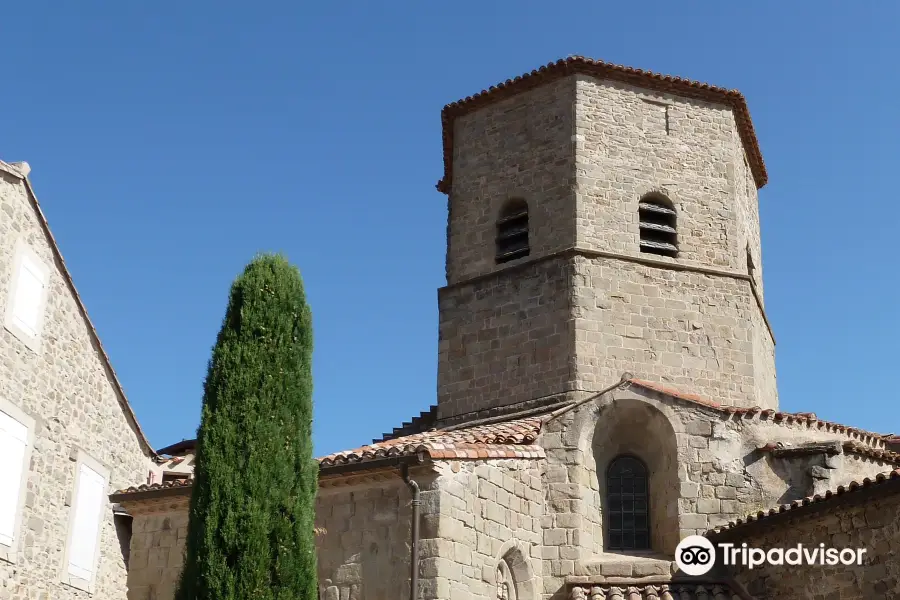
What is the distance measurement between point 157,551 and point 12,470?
2.66m

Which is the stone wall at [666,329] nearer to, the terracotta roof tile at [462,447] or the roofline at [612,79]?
the terracotta roof tile at [462,447]

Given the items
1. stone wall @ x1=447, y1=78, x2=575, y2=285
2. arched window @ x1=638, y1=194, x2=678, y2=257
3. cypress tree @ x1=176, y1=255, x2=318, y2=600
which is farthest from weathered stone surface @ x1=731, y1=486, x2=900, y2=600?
stone wall @ x1=447, y1=78, x2=575, y2=285

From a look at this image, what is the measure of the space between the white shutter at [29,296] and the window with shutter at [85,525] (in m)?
Result: 2.19

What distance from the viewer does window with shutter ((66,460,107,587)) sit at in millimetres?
14234

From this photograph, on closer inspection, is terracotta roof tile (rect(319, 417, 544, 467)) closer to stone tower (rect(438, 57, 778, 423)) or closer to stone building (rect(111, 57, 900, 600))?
stone building (rect(111, 57, 900, 600))

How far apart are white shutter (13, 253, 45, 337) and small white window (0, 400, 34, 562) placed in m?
1.11

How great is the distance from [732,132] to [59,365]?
39.6ft

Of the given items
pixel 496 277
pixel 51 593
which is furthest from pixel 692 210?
pixel 51 593

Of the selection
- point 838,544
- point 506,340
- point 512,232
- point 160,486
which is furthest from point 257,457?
point 512,232

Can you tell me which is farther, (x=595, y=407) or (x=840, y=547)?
(x=595, y=407)

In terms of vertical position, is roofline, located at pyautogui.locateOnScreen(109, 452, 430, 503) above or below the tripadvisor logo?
above

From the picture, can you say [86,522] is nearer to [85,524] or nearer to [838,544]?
[85,524]

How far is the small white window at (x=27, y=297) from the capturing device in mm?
13156

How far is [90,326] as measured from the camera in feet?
49.9
